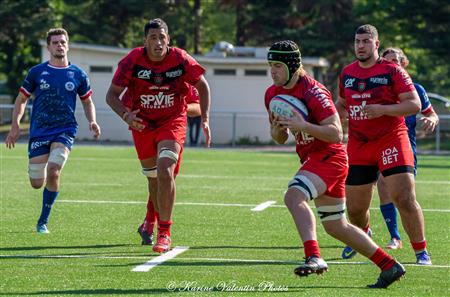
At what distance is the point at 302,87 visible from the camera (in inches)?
299

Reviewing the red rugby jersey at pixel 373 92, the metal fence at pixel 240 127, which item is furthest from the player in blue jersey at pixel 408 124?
the metal fence at pixel 240 127

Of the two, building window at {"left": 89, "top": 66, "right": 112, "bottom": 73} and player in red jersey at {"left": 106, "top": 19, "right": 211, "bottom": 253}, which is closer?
player in red jersey at {"left": 106, "top": 19, "right": 211, "bottom": 253}

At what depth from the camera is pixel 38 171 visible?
37.0 feet

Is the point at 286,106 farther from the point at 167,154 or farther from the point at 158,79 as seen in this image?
the point at 158,79

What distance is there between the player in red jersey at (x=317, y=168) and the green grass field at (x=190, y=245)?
331 millimetres

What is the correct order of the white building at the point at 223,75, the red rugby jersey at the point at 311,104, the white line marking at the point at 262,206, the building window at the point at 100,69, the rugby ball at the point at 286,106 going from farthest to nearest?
the building window at the point at 100,69 → the white building at the point at 223,75 → the white line marking at the point at 262,206 → the red rugby jersey at the point at 311,104 → the rugby ball at the point at 286,106

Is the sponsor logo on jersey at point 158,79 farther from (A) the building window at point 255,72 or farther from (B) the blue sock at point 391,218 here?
(A) the building window at point 255,72

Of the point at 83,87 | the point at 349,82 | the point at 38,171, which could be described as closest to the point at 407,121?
the point at 349,82

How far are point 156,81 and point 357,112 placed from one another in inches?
78.0

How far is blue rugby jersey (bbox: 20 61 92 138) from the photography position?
11.1 m

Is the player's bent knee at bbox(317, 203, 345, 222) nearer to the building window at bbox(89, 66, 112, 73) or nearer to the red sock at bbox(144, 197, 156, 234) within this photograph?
the red sock at bbox(144, 197, 156, 234)

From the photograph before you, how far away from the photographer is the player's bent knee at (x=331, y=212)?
7.55m

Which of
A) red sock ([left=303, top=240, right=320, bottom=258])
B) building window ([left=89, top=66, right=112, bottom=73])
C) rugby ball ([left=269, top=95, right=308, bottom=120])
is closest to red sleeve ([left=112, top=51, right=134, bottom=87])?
rugby ball ([left=269, top=95, right=308, bottom=120])

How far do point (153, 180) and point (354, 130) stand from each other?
2.17 m
